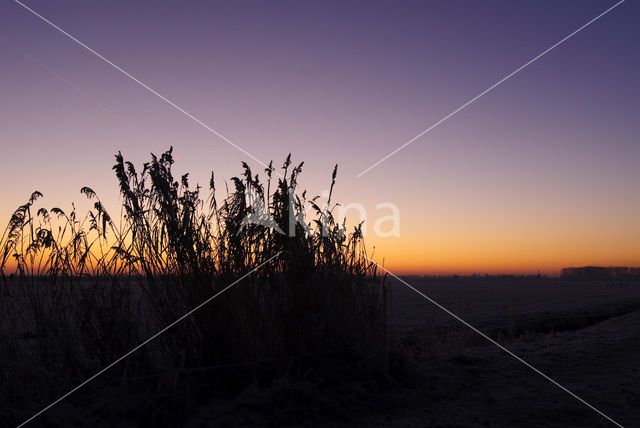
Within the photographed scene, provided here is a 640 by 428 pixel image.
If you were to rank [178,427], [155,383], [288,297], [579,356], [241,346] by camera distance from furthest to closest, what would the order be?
1. [579,356]
2. [288,297]
3. [241,346]
4. [155,383]
5. [178,427]

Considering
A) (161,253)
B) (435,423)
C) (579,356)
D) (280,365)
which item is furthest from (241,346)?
(579,356)

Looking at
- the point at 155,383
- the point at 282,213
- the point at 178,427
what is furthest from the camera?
the point at 282,213

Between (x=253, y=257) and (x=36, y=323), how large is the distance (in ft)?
6.82

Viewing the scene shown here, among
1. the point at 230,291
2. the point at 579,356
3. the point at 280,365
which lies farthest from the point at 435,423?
the point at 579,356

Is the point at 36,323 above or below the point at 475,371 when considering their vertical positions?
above

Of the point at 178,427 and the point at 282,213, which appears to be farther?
the point at 282,213

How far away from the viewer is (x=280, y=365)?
4.52 meters

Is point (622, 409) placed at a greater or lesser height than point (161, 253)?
lesser

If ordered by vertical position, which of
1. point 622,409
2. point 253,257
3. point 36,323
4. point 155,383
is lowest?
point 622,409

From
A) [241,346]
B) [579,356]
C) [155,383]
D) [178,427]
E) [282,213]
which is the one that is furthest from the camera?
[579,356]

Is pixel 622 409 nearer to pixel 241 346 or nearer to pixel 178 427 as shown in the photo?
pixel 241 346

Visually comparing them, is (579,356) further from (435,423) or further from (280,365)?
(280,365)

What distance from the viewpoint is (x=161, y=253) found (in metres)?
4.75

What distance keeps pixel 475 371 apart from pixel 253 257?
9.34ft
